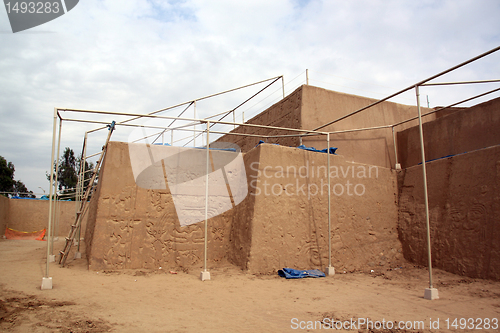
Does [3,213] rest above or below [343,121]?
below

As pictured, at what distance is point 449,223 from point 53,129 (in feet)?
23.1

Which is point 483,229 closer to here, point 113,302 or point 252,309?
point 252,309

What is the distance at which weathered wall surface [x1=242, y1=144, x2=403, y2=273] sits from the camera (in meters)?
6.27

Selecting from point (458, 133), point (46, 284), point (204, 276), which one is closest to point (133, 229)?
point (204, 276)

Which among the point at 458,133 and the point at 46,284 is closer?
the point at 46,284

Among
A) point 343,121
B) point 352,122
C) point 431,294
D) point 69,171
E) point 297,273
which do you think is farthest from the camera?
point 69,171

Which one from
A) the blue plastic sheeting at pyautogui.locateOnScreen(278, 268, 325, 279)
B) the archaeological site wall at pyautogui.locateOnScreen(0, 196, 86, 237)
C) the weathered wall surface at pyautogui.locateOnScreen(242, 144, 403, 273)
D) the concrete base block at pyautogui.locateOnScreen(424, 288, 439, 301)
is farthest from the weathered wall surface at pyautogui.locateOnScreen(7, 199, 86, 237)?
the concrete base block at pyautogui.locateOnScreen(424, 288, 439, 301)

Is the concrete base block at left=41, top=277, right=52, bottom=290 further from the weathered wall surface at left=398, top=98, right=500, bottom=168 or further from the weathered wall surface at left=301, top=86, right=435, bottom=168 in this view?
the weathered wall surface at left=398, top=98, right=500, bottom=168

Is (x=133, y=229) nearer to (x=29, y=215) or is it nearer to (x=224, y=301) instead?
(x=224, y=301)

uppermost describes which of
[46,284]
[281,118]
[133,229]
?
[281,118]

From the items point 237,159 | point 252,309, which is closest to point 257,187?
point 237,159

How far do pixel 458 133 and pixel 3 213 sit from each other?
56.0 ft

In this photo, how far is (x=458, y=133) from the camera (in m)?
7.25

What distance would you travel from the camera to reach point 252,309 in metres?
4.09
